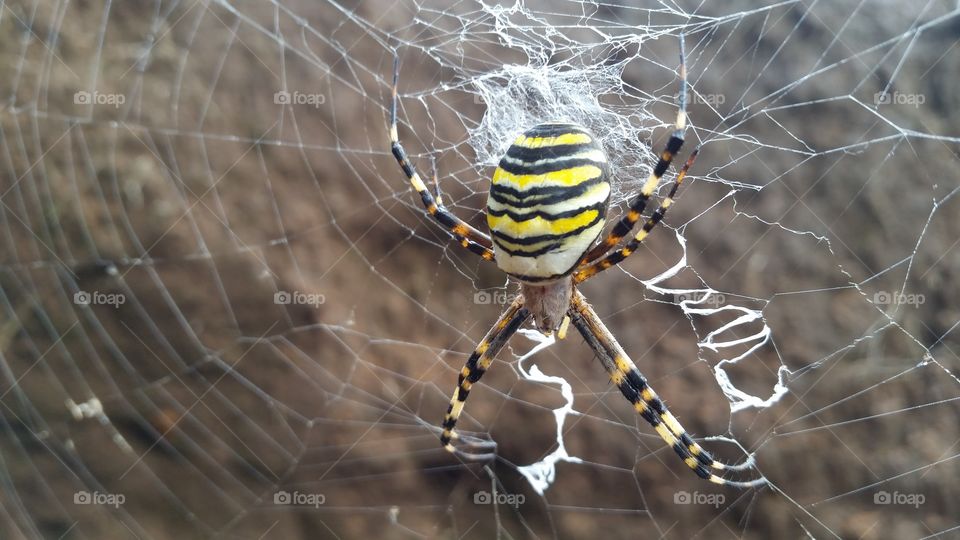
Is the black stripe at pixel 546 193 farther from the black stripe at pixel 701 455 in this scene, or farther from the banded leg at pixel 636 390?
the black stripe at pixel 701 455

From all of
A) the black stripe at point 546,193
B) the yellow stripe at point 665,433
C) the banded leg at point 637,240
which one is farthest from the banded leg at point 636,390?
the black stripe at point 546,193

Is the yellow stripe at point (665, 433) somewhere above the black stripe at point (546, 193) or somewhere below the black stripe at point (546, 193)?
below

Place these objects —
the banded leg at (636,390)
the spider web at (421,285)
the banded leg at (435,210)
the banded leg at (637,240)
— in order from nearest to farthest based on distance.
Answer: the banded leg at (637,240) → the banded leg at (435,210) → the banded leg at (636,390) → the spider web at (421,285)

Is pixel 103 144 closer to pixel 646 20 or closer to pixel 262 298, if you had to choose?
pixel 262 298

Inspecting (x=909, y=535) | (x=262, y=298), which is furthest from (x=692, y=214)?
(x=262, y=298)

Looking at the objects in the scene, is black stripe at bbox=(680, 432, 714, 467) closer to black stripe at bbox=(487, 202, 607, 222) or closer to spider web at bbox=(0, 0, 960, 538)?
spider web at bbox=(0, 0, 960, 538)

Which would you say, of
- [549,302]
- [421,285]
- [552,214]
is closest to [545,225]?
[552,214]

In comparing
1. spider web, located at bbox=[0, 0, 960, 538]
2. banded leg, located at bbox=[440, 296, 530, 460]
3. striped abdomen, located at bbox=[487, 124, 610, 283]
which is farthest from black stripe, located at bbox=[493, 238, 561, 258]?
spider web, located at bbox=[0, 0, 960, 538]
